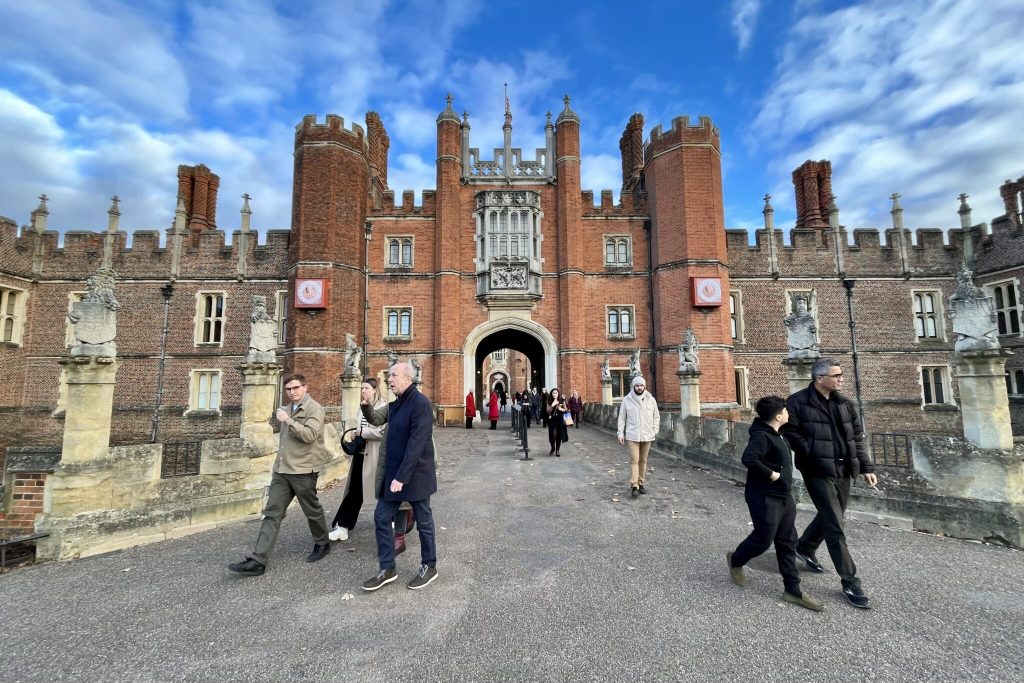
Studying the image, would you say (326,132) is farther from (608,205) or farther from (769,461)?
(769,461)

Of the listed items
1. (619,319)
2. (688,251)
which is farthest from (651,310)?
(688,251)

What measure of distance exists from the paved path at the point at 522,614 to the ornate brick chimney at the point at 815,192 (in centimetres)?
2272

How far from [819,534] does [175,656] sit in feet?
16.2

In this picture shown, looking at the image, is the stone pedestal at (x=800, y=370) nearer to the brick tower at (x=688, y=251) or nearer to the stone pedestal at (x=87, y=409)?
the stone pedestal at (x=87, y=409)

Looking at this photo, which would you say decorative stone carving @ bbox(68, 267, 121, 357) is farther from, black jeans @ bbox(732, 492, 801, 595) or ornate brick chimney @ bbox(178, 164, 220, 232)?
ornate brick chimney @ bbox(178, 164, 220, 232)

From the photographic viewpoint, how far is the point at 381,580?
3709 mm

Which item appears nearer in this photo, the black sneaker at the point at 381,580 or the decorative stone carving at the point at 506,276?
the black sneaker at the point at 381,580

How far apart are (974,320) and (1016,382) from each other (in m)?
18.8

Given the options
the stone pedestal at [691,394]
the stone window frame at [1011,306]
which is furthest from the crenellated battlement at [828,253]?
the stone pedestal at [691,394]

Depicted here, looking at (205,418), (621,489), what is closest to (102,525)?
(621,489)

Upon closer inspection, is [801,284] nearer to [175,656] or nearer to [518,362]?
[175,656]

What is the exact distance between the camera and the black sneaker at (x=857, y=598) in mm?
3326

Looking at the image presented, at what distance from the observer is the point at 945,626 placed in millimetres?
3098

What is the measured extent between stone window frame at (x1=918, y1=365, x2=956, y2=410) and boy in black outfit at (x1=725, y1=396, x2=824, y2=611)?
23013mm
